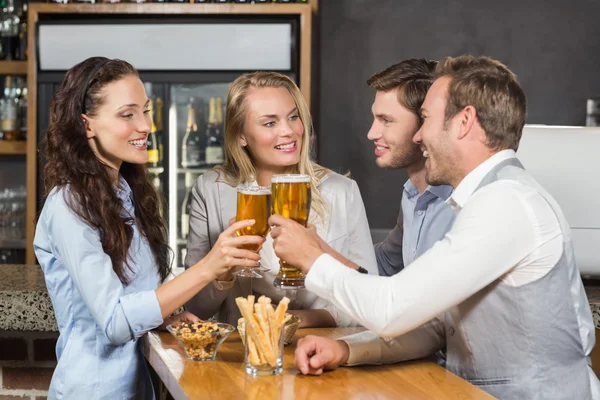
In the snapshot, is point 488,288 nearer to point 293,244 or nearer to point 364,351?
point 364,351

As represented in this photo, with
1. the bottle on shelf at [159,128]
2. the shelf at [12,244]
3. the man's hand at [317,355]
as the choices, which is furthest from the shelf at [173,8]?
the man's hand at [317,355]

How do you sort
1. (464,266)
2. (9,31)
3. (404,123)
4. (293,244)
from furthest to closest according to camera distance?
(9,31)
(404,123)
(293,244)
(464,266)

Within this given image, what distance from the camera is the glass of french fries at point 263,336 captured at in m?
1.58

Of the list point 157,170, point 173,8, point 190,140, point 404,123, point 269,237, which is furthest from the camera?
point 190,140

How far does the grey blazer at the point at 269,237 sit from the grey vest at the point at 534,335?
0.65 m

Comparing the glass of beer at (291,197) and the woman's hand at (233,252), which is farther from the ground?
the glass of beer at (291,197)

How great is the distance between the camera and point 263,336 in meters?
1.58

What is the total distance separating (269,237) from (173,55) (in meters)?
2.41

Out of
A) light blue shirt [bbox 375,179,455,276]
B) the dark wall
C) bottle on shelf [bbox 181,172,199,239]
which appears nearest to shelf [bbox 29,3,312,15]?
the dark wall

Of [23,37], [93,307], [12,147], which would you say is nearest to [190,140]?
[12,147]

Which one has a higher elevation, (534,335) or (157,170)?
(157,170)

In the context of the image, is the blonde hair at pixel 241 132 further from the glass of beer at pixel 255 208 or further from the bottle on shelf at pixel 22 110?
the bottle on shelf at pixel 22 110

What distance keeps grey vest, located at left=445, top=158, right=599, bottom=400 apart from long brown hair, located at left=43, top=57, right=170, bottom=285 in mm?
826

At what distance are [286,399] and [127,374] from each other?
1.99ft
